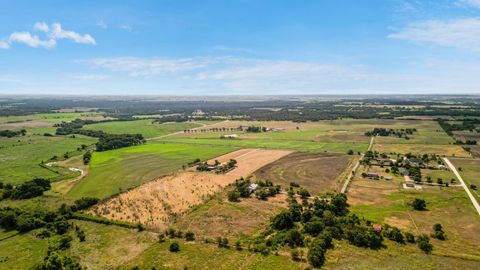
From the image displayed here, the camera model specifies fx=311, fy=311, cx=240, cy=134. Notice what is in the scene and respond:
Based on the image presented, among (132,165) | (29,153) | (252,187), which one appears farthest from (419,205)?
(29,153)

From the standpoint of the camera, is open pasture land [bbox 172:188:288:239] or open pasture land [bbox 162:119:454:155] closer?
open pasture land [bbox 172:188:288:239]

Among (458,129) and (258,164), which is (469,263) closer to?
(258,164)

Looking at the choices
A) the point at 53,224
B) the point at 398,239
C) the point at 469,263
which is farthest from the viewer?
the point at 53,224

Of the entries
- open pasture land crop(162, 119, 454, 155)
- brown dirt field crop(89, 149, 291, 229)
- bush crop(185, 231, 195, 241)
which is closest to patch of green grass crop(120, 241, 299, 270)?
bush crop(185, 231, 195, 241)

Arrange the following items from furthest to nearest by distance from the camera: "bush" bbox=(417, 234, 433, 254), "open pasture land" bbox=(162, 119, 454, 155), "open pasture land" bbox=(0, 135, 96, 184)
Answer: "open pasture land" bbox=(162, 119, 454, 155) → "open pasture land" bbox=(0, 135, 96, 184) → "bush" bbox=(417, 234, 433, 254)

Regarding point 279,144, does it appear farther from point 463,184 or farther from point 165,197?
point 165,197

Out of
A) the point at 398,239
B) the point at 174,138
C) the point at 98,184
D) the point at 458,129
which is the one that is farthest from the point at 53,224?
the point at 458,129

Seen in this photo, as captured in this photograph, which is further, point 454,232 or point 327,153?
point 327,153

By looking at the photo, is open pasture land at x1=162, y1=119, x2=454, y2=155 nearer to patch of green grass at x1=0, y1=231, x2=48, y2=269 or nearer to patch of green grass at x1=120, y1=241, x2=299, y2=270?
patch of green grass at x1=120, y1=241, x2=299, y2=270
